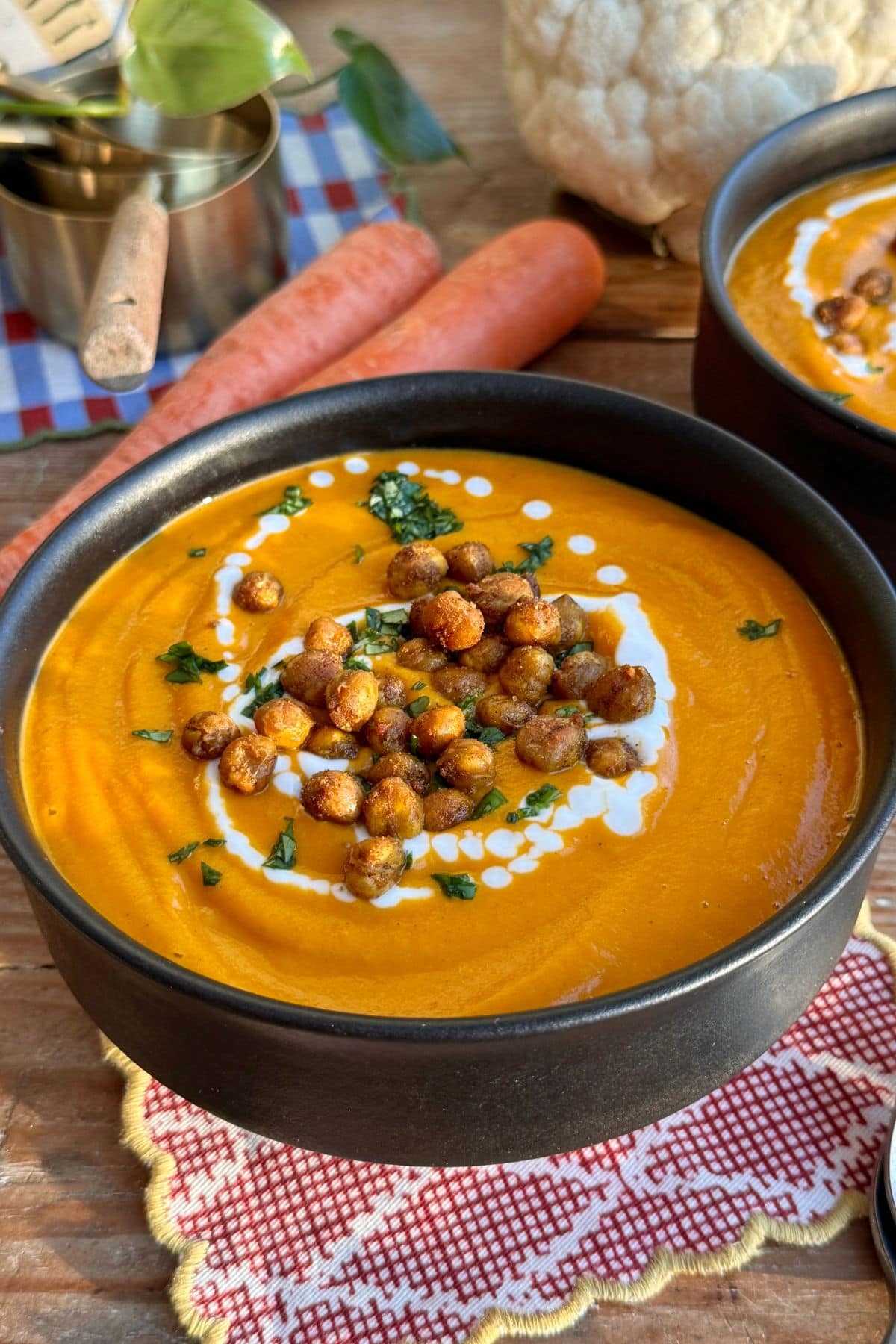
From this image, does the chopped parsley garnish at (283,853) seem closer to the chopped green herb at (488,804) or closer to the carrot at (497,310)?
the chopped green herb at (488,804)

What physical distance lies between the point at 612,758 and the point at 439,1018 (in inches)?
20.3

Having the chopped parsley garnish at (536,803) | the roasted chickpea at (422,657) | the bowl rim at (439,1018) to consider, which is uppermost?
the bowl rim at (439,1018)

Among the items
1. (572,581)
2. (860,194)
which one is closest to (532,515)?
(572,581)

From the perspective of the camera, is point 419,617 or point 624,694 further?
point 419,617

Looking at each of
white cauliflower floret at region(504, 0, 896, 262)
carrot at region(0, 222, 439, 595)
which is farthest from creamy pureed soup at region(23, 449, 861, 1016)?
white cauliflower floret at region(504, 0, 896, 262)

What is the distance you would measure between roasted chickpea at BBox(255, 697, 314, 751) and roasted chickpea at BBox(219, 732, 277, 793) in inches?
0.8

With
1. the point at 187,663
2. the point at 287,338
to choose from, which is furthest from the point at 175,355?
the point at 187,663

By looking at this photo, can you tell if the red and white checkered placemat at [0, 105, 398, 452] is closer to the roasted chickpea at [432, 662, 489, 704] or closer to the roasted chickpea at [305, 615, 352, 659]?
the roasted chickpea at [305, 615, 352, 659]

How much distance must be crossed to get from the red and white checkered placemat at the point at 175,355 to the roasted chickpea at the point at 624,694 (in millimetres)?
1567

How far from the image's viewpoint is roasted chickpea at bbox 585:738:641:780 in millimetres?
1829

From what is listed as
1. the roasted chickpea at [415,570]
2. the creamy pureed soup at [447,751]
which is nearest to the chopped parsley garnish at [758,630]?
the creamy pureed soup at [447,751]

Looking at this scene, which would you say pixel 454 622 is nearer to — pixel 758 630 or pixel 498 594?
pixel 498 594

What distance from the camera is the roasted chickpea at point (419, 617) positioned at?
204cm

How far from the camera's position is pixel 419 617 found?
2053mm
